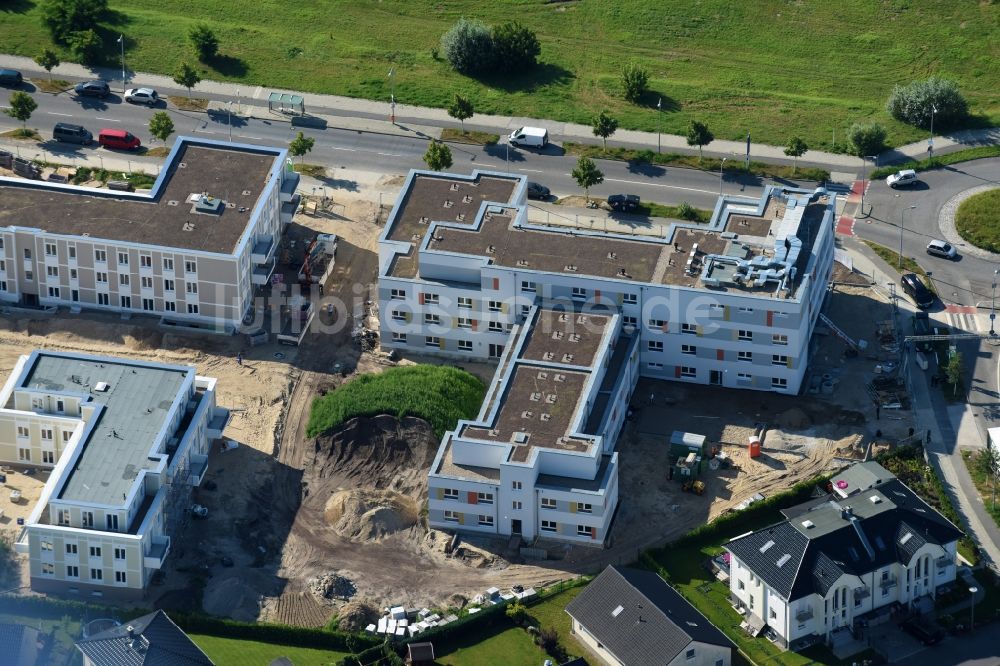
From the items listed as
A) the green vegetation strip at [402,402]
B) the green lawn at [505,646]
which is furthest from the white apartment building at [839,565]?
the green vegetation strip at [402,402]

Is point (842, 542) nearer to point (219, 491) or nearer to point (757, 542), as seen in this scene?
point (757, 542)

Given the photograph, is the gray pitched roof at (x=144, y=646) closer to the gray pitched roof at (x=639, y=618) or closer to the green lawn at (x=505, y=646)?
the green lawn at (x=505, y=646)

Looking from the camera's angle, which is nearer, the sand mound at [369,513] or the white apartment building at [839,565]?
the white apartment building at [839,565]

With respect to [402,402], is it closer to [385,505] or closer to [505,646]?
[385,505]

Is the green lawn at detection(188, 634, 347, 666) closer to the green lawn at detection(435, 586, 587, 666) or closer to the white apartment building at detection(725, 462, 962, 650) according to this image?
the green lawn at detection(435, 586, 587, 666)

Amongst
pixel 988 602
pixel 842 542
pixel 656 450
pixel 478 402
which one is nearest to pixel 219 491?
pixel 478 402

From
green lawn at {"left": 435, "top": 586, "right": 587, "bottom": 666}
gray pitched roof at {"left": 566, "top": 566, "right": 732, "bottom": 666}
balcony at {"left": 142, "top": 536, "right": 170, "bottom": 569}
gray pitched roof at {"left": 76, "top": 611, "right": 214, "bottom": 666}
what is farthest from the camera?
balcony at {"left": 142, "top": 536, "right": 170, "bottom": 569}

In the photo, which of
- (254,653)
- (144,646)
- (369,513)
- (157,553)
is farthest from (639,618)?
(157,553)

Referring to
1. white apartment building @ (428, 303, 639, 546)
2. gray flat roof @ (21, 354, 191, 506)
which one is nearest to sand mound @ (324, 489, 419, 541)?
white apartment building @ (428, 303, 639, 546)
